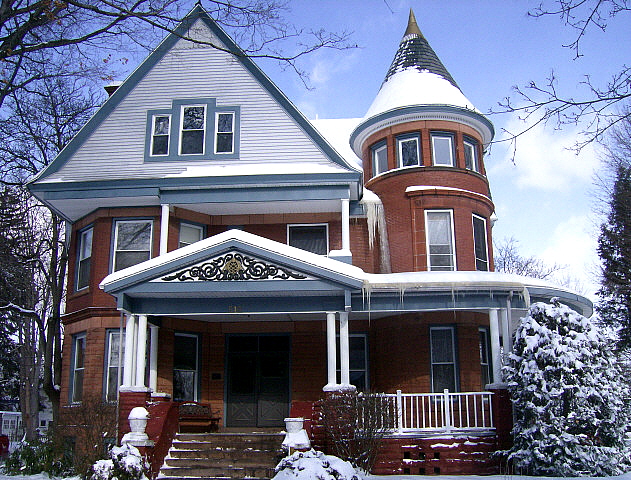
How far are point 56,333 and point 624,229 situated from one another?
80.6 feet

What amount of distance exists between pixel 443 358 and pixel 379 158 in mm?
6295

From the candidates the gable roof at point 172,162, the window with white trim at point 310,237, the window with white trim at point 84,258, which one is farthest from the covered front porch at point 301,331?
the gable roof at point 172,162

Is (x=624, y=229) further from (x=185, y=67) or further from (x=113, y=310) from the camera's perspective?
(x=113, y=310)

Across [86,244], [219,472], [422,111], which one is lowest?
[219,472]

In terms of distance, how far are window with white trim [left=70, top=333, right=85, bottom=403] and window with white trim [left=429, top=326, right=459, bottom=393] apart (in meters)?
8.83

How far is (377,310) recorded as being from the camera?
577 inches

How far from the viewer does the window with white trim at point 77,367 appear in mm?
16812

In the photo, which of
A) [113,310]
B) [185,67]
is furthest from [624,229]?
[113,310]

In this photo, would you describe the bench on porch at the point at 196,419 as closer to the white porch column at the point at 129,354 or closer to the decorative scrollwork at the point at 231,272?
the white porch column at the point at 129,354

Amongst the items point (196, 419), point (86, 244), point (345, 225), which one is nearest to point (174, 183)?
point (86, 244)

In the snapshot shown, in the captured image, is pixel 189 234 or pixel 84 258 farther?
pixel 84 258

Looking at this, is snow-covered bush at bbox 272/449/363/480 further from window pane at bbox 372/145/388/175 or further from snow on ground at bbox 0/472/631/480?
window pane at bbox 372/145/388/175

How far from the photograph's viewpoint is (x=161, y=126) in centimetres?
1803

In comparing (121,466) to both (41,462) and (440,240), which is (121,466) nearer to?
(41,462)
